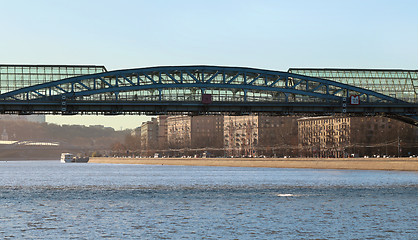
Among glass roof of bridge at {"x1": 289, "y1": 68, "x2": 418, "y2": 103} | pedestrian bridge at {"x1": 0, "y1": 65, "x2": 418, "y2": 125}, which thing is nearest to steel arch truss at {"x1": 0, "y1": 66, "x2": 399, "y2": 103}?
pedestrian bridge at {"x1": 0, "y1": 65, "x2": 418, "y2": 125}

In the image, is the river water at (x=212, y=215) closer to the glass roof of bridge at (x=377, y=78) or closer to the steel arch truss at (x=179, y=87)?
the steel arch truss at (x=179, y=87)

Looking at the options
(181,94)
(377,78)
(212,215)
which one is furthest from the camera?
(377,78)

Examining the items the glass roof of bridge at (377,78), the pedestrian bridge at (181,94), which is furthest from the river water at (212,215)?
the glass roof of bridge at (377,78)

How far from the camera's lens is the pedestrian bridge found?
279 ft

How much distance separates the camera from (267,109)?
8788 cm

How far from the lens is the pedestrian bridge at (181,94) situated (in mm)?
85188

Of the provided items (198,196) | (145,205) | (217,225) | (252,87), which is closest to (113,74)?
(252,87)

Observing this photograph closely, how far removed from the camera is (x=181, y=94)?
90125 millimetres

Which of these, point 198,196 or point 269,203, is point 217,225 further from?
point 198,196

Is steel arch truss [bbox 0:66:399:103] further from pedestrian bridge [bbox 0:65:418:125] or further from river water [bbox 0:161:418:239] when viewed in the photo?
river water [bbox 0:161:418:239]

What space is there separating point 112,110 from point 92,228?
4033 centimetres

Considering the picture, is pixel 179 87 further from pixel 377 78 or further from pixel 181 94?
pixel 377 78

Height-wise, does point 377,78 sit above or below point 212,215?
above

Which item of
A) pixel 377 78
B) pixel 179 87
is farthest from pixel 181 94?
pixel 377 78
